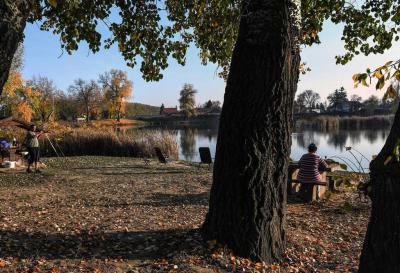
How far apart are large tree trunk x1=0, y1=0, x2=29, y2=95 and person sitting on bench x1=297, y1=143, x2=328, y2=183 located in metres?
7.06

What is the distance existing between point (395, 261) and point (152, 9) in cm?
683

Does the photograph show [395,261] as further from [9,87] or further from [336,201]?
[9,87]

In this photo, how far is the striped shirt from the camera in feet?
31.8

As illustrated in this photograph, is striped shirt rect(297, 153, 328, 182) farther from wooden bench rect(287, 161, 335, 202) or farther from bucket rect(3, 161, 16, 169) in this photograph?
bucket rect(3, 161, 16, 169)

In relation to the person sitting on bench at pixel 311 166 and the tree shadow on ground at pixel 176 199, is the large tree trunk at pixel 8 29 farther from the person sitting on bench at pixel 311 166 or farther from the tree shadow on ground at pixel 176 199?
the person sitting on bench at pixel 311 166

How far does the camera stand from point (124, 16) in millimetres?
8398

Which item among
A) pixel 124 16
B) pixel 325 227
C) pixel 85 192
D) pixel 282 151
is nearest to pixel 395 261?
pixel 282 151

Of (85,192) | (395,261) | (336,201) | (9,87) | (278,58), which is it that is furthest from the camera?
(9,87)

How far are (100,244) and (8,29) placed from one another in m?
3.15

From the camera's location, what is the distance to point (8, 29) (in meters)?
4.31

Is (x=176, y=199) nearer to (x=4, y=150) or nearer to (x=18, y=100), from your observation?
(x=4, y=150)

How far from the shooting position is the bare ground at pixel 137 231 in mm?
5281

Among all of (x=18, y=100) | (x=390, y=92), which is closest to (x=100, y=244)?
(x=390, y=92)

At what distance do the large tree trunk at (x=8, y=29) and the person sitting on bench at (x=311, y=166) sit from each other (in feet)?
23.2
